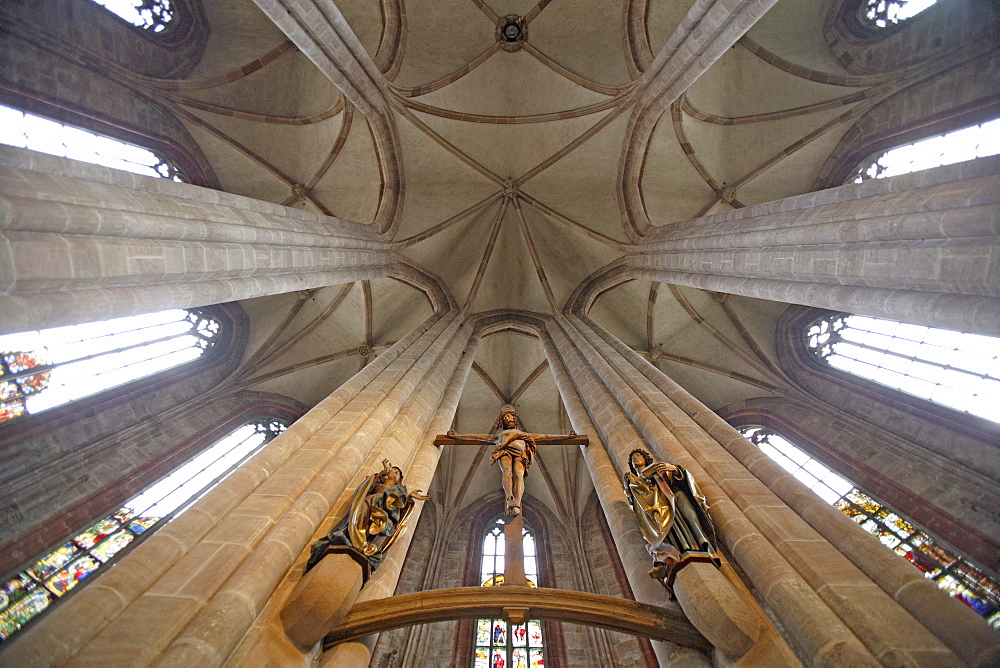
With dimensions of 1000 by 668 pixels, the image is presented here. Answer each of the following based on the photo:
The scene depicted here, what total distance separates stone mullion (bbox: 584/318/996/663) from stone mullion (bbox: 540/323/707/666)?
0.90m

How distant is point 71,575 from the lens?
7520 mm

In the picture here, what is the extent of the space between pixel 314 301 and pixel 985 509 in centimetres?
1545

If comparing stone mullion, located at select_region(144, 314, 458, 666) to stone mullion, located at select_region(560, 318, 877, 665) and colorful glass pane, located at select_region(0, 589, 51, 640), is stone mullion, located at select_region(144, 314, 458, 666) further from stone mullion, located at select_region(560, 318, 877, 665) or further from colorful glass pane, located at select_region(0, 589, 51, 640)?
colorful glass pane, located at select_region(0, 589, 51, 640)

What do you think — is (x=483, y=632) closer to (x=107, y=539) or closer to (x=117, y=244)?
(x=107, y=539)

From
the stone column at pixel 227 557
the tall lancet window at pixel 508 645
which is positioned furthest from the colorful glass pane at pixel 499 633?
the stone column at pixel 227 557

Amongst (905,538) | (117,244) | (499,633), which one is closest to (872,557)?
(117,244)

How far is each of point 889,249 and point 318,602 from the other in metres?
5.61

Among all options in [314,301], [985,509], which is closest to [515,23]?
[314,301]

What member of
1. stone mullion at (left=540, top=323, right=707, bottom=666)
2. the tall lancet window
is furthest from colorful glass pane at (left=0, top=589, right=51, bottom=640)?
stone mullion at (left=540, top=323, right=707, bottom=666)

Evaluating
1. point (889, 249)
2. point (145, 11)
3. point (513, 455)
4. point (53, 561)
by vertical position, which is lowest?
point (513, 455)

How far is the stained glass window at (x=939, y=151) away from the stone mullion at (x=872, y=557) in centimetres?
708

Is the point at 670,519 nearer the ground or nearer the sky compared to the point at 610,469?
nearer the ground

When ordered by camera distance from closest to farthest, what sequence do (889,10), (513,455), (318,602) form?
1. (318,602)
2. (513,455)
3. (889,10)

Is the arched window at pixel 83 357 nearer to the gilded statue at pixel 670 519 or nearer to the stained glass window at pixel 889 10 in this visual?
the gilded statue at pixel 670 519
